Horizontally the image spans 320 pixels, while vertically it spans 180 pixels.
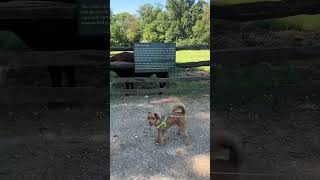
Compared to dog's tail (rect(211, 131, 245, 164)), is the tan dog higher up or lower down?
higher up

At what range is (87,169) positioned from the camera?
3697 millimetres

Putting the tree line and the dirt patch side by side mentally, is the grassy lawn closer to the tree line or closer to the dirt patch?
the tree line

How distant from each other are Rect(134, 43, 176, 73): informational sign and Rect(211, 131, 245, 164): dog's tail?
0.59 meters

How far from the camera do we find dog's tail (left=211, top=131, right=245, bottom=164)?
11.6 feet

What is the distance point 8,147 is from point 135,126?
0.99 m

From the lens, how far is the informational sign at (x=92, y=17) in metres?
3.54

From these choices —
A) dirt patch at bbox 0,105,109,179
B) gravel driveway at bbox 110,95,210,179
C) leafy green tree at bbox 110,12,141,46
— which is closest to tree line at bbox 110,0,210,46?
leafy green tree at bbox 110,12,141,46

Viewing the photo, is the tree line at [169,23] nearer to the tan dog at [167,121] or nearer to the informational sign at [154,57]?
the informational sign at [154,57]

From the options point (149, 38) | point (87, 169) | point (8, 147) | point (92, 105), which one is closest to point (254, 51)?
point (149, 38)

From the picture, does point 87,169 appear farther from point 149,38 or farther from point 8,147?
point 149,38

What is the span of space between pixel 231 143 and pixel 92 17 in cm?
135

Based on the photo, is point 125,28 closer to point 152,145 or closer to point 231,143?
point 152,145

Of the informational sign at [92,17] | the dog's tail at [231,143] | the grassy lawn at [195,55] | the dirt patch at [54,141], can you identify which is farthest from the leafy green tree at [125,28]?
the dog's tail at [231,143]

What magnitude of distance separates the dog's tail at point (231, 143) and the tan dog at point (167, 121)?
232 millimetres
